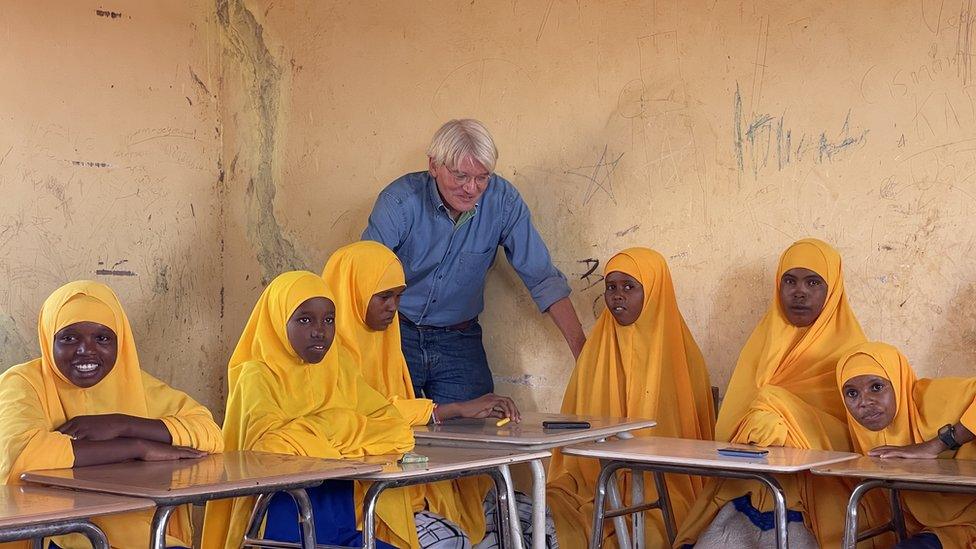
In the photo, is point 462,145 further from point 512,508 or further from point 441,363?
point 512,508

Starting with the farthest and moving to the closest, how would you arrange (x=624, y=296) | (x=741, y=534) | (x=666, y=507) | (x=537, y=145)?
(x=537, y=145)
(x=624, y=296)
(x=666, y=507)
(x=741, y=534)

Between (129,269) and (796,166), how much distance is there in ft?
9.88

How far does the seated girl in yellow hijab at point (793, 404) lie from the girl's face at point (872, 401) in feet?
0.75

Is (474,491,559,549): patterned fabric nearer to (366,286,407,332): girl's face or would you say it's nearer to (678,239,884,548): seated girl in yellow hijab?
(678,239,884,548): seated girl in yellow hijab

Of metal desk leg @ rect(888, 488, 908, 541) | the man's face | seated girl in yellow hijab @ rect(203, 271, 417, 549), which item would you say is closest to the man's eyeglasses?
the man's face

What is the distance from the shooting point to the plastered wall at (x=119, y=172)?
4859mm

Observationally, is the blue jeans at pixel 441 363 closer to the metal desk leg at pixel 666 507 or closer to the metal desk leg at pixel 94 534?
the metal desk leg at pixel 666 507

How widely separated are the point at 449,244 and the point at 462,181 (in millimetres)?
370

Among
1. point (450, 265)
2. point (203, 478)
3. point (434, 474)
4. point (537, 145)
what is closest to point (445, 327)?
point (450, 265)

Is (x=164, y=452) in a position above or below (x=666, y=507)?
above

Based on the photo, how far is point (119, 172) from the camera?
5301 mm

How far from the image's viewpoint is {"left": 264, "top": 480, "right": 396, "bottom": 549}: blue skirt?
3.32 metres

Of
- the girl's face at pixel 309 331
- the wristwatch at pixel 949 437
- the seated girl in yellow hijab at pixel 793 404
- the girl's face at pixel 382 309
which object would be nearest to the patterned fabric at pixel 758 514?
A: the seated girl in yellow hijab at pixel 793 404

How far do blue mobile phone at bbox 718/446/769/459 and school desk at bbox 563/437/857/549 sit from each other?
0.02m
